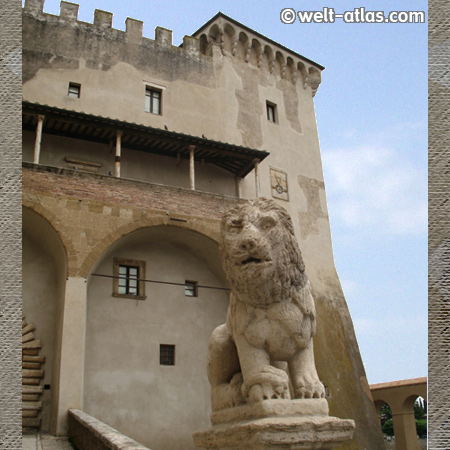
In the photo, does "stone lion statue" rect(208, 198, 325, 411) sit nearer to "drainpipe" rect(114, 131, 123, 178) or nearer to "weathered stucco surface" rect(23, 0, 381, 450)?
"weathered stucco surface" rect(23, 0, 381, 450)

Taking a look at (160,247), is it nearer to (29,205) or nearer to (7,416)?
(29,205)

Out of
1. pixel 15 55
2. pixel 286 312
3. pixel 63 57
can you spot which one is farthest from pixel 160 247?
pixel 15 55

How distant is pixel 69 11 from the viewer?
1648 centimetres

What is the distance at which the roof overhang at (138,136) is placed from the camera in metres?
13.3

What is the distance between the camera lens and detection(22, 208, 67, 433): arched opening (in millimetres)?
11641

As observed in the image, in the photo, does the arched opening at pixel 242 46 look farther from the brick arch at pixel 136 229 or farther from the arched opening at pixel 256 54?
the brick arch at pixel 136 229

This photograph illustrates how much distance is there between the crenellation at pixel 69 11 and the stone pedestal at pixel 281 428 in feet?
52.4

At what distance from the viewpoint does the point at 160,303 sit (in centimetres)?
1430

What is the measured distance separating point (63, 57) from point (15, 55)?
14.8 meters

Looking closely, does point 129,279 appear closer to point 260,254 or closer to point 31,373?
point 31,373

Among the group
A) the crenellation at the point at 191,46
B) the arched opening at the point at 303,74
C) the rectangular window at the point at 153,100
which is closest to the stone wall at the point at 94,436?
the rectangular window at the point at 153,100

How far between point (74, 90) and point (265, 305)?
14114 millimetres

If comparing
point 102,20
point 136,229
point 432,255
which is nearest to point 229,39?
point 102,20

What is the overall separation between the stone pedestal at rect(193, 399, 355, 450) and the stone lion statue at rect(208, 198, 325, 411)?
14cm
